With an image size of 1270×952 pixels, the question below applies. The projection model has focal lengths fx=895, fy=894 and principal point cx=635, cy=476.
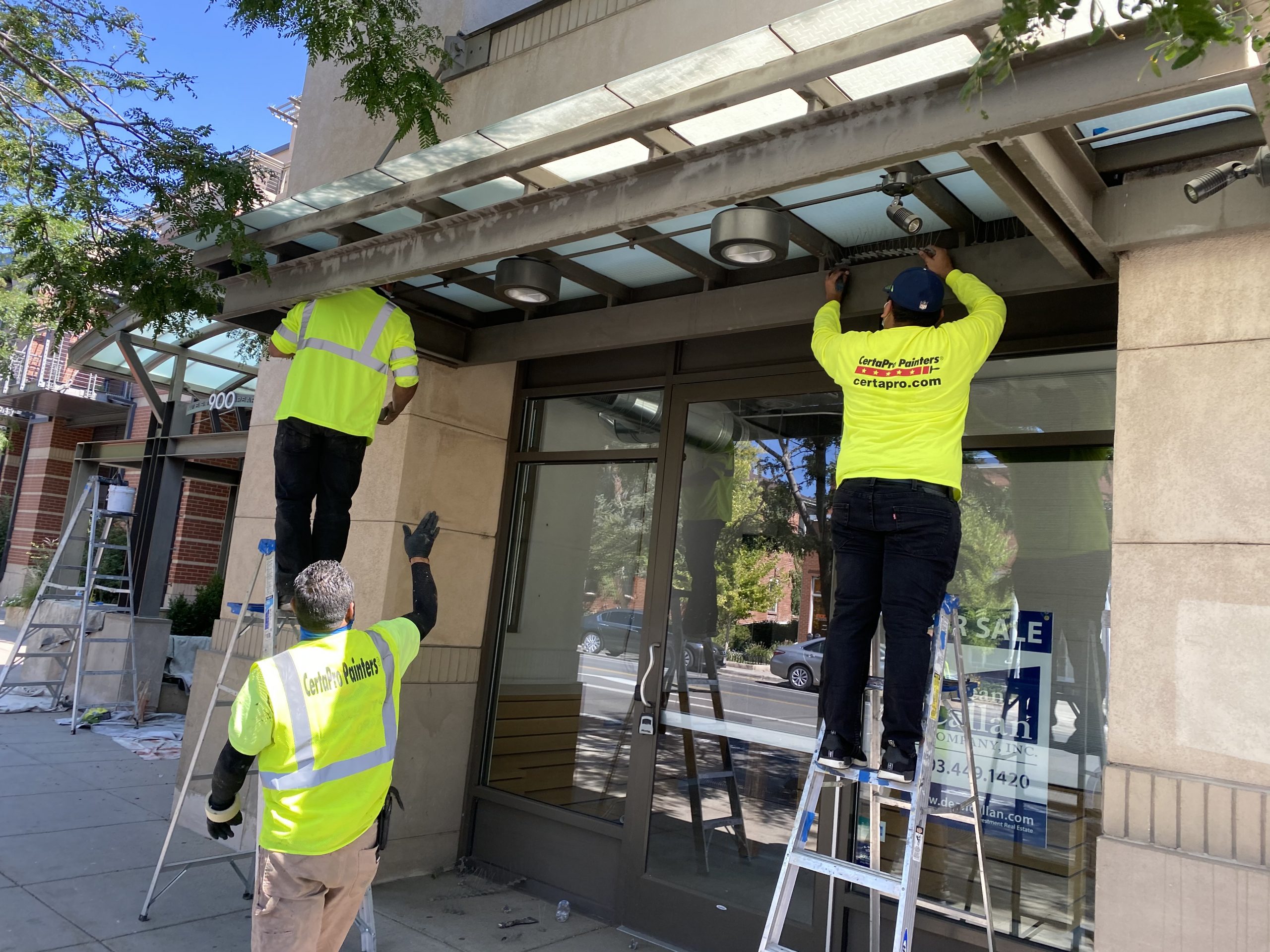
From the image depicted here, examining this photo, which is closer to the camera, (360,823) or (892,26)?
(892,26)

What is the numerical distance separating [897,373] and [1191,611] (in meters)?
1.22

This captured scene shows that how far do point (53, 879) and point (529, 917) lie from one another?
257 cm

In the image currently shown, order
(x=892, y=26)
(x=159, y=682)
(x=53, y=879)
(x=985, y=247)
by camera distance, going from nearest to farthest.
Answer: (x=892, y=26) < (x=985, y=247) < (x=53, y=879) < (x=159, y=682)

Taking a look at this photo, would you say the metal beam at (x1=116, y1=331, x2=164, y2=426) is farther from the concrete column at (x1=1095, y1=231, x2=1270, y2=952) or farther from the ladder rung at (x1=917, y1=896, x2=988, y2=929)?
the concrete column at (x1=1095, y1=231, x2=1270, y2=952)

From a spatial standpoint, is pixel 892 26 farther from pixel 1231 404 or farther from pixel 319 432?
pixel 319 432

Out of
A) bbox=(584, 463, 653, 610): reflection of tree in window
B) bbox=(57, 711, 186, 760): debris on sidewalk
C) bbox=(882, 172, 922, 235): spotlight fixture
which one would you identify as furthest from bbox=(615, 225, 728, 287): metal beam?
bbox=(57, 711, 186, 760): debris on sidewalk

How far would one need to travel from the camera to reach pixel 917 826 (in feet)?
9.19

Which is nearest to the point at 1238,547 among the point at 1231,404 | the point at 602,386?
the point at 1231,404

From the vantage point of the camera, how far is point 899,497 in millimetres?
3109

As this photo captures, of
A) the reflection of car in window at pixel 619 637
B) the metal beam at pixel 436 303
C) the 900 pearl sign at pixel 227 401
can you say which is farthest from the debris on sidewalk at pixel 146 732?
the metal beam at pixel 436 303

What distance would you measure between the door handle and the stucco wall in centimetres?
311

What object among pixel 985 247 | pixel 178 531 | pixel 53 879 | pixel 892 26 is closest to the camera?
pixel 892 26

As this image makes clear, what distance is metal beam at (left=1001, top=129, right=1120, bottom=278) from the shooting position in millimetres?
2668

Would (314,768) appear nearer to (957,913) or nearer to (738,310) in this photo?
(957,913)
